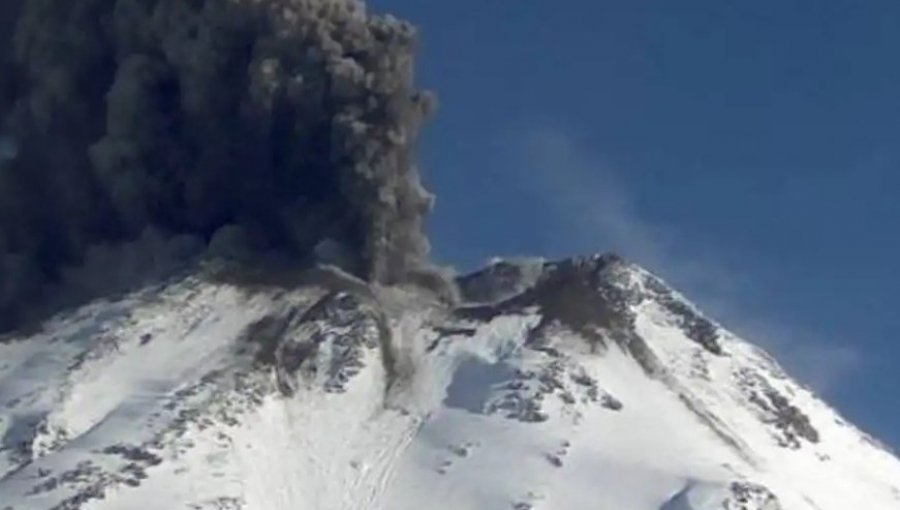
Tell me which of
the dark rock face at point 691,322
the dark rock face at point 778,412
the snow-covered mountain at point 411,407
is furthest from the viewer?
the dark rock face at point 691,322

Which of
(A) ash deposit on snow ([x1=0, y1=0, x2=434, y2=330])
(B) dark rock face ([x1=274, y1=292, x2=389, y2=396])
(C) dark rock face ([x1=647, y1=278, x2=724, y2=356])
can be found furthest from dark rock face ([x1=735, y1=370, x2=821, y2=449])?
(B) dark rock face ([x1=274, y1=292, x2=389, y2=396])

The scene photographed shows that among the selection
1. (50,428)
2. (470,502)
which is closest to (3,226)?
(50,428)

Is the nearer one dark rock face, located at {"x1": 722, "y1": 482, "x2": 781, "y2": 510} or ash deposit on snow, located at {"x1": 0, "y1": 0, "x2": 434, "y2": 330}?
dark rock face, located at {"x1": 722, "y1": 482, "x2": 781, "y2": 510}

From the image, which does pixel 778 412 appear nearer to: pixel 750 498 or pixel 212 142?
pixel 750 498

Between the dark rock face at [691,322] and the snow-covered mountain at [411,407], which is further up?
the dark rock face at [691,322]

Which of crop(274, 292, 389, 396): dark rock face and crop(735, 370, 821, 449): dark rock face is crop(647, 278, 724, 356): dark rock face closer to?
crop(735, 370, 821, 449): dark rock face

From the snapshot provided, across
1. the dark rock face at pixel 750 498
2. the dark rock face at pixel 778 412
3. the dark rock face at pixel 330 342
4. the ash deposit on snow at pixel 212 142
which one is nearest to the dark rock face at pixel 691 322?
the dark rock face at pixel 778 412

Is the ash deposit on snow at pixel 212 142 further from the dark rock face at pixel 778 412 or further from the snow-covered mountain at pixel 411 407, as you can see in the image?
the dark rock face at pixel 778 412
